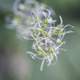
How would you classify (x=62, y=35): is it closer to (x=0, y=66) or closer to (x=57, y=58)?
(x=57, y=58)

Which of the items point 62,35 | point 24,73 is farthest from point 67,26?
point 24,73

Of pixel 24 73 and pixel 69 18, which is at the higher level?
pixel 69 18

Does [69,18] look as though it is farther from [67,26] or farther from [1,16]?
[1,16]
